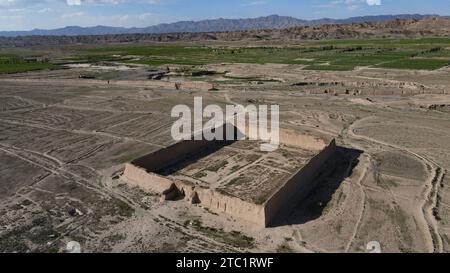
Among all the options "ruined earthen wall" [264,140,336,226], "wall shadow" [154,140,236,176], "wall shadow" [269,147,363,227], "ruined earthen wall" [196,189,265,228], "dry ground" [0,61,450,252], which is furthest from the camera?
"wall shadow" [154,140,236,176]

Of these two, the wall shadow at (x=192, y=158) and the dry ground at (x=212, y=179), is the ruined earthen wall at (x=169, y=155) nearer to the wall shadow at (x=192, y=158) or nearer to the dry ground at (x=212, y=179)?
the wall shadow at (x=192, y=158)

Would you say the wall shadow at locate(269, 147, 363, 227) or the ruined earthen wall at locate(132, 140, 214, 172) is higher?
the ruined earthen wall at locate(132, 140, 214, 172)

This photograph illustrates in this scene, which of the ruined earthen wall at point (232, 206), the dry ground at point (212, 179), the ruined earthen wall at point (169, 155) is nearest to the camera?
the dry ground at point (212, 179)

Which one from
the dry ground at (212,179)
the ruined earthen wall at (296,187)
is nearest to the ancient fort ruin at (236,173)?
the ruined earthen wall at (296,187)

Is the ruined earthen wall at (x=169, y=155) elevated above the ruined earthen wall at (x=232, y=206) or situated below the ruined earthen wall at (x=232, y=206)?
above

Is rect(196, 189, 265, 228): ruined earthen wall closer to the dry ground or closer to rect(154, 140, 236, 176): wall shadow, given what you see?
the dry ground

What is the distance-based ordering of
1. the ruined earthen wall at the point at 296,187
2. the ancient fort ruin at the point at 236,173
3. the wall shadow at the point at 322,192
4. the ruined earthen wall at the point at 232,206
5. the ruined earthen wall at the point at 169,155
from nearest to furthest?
1. the ruined earthen wall at the point at 232,206
2. the ruined earthen wall at the point at 296,187
3. the wall shadow at the point at 322,192
4. the ancient fort ruin at the point at 236,173
5. the ruined earthen wall at the point at 169,155

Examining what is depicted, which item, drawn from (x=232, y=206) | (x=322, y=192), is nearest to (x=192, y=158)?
Answer: (x=232, y=206)

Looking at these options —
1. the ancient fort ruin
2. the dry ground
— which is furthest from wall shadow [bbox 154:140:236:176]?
the dry ground

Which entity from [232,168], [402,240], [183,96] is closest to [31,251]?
[232,168]

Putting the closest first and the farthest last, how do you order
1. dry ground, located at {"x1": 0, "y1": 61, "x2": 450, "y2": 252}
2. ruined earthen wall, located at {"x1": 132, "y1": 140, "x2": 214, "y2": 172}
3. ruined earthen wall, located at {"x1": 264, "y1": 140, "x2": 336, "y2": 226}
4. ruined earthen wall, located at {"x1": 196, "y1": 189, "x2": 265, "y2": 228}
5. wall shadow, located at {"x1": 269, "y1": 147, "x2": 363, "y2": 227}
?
dry ground, located at {"x1": 0, "y1": 61, "x2": 450, "y2": 252} < ruined earthen wall, located at {"x1": 196, "y1": 189, "x2": 265, "y2": 228} < ruined earthen wall, located at {"x1": 264, "y1": 140, "x2": 336, "y2": 226} < wall shadow, located at {"x1": 269, "y1": 147, "x2": 363, "y2": 227} < ruined earthen wall, located at {"x1": 132, "y1": 140, "x2": 214, "y2": 172}
